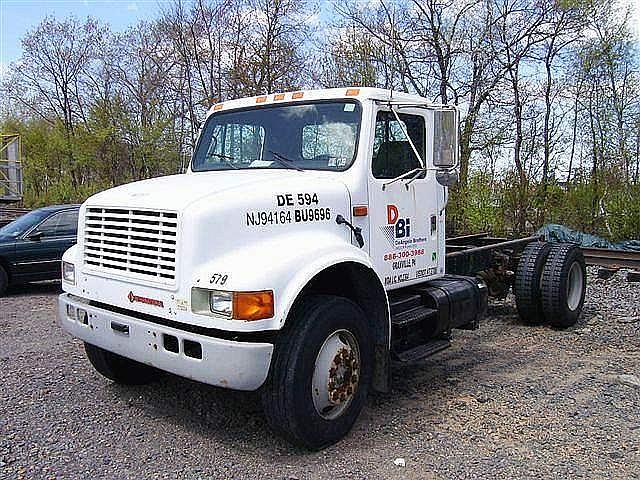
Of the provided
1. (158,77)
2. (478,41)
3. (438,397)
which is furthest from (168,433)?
(158,77)

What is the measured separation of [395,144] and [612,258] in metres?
7.11

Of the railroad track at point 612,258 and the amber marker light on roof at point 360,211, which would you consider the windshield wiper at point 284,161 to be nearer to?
the amber marker light on roof at point 360,211

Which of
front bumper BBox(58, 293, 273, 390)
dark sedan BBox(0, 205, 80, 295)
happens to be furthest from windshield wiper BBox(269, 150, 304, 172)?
dark sedan BBox(0, 205, 80, 295)

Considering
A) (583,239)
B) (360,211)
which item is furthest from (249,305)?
(583,239)

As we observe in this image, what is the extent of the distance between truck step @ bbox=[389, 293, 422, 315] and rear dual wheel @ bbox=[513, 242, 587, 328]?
2722mm

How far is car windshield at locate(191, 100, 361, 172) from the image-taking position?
5.07m

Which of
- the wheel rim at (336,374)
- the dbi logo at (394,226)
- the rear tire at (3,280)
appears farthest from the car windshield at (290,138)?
the rear tire at (3,280)

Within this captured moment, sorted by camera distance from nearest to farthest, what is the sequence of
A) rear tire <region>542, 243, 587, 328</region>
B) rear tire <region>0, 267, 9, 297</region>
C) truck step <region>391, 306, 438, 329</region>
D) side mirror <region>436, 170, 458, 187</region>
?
1. truck step <region>391, 306, 438, 329</region>
2. side mirror <region>436, 170, 458, 187</region>
3. rear tire <region>542, 243, 587, 328</region>
4. rear tire <region>0, 267, 9, 297</region>

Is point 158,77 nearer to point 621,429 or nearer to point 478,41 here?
point 478,41

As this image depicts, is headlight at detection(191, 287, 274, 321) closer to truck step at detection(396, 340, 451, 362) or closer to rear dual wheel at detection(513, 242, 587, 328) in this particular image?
truck step at detection(396, 340, 451, 362)

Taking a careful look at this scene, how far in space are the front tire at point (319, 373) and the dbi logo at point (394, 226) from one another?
A: 2.82ft

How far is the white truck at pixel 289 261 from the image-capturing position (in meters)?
3.98

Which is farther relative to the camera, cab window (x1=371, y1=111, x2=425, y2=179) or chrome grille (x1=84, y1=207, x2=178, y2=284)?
cab window (x1=371, y1=111, x2=425, y2=179)

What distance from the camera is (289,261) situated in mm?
4074
